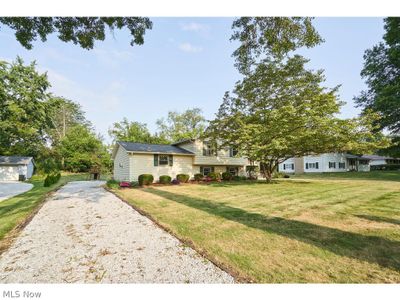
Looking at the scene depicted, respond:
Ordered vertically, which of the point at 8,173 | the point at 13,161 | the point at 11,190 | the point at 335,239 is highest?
the point at 13,161

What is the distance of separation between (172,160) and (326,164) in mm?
29854

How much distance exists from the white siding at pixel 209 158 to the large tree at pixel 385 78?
49.7 ft

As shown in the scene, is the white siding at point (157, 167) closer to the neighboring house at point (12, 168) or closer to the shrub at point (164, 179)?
the shrub at point (164, 179)

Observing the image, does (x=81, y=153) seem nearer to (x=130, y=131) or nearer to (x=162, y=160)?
(x=130, y=131)

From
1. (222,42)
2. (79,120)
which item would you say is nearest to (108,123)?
(79,120)

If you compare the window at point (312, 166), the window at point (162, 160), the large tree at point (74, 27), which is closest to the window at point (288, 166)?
the window at point (312, 166)

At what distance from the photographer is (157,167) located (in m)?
18.8

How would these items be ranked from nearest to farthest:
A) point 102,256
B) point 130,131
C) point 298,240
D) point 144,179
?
point 102,256 → point 298,240 → point 144,179 → point 130,131

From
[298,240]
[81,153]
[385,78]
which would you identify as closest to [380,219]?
[298,240]

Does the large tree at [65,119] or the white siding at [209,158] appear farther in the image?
the large tree at [65,119]

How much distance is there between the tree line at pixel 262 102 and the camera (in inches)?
225

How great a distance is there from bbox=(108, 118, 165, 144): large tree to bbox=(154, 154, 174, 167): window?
1688cm

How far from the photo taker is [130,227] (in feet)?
18.1
